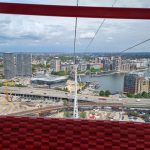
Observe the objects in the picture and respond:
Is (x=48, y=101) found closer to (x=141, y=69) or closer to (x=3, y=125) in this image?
(x=141, y=69)

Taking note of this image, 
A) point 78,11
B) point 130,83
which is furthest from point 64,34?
point 78,11

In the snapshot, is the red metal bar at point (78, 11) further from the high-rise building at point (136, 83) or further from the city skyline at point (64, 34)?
the high-rise building at point (136, 83)

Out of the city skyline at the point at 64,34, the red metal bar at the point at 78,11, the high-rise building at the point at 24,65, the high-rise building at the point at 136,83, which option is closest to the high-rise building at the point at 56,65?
the city skyline at the point at 64,34

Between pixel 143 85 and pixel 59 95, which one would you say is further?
pixel 59 95

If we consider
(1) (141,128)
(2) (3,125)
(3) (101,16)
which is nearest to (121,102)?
(1) (141,128)

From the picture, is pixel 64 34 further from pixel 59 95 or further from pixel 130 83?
pixel 130 83

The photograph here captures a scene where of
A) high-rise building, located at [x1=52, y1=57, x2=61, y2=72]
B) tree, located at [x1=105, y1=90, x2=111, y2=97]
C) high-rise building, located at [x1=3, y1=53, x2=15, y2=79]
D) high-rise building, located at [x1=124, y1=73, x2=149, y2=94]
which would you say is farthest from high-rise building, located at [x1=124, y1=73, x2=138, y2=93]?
high-rise building, located at [x1=3, y1=53, x2=15, y2=79]

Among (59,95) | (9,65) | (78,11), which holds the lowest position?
(59,95)
